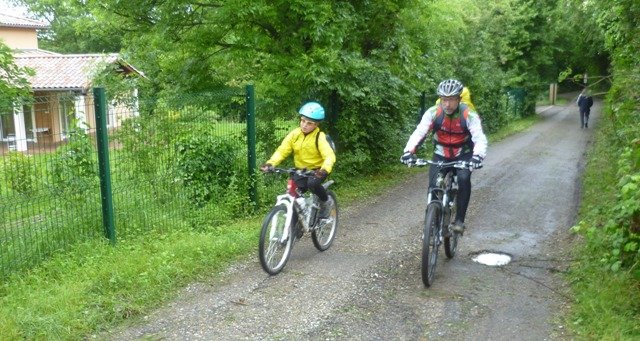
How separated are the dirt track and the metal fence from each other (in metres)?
1.59

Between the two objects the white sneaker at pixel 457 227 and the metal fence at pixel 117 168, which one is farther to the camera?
the white sneaker at pixel 457 227

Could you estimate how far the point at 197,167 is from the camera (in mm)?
8414

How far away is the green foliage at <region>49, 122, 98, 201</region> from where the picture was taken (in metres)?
6.50

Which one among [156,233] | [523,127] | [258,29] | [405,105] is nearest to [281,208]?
[156,233]

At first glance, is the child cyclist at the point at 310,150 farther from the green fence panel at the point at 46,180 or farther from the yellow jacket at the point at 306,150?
the green fence panel at the point at 46,180

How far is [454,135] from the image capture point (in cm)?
674

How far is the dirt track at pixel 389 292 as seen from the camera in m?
5.08

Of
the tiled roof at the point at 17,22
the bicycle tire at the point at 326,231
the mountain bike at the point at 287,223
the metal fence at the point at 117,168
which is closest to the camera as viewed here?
the metal fence at the point at 117,168

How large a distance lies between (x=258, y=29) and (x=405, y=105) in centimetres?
435

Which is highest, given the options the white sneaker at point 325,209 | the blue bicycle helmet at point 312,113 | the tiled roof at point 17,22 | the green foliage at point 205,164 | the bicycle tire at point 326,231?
the tiled roof at point 17,22

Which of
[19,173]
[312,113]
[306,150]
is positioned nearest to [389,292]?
[306,150]

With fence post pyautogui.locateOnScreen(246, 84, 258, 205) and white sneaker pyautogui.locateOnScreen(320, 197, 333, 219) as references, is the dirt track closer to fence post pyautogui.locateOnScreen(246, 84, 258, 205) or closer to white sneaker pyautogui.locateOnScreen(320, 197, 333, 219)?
white sneaker pyautogui.locateOnScreen(320, 197, 333, 219)

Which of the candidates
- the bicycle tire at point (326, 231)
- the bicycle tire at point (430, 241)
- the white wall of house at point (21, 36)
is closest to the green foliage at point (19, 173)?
the bicycle tire at point (326, 231)

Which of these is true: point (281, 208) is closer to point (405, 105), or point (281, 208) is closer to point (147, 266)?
point (147, 266)
